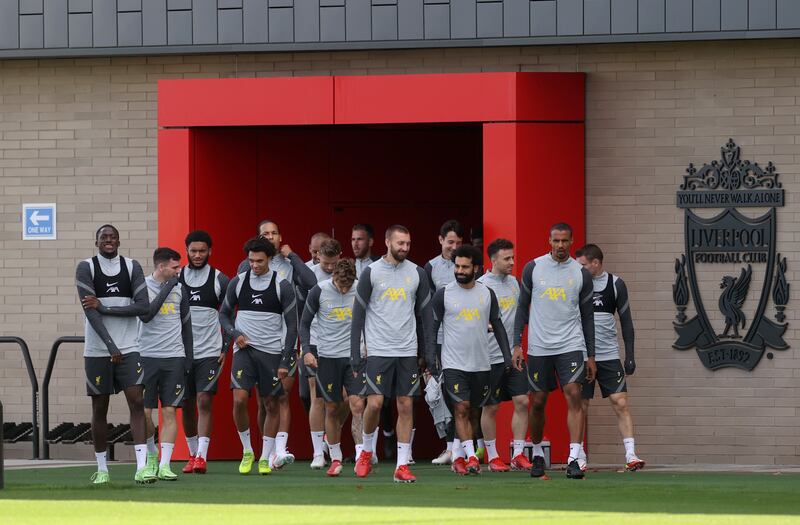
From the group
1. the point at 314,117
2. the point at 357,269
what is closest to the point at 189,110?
the point at 314,117

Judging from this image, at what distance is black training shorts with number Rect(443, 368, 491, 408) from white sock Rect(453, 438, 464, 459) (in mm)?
430

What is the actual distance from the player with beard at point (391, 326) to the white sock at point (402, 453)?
153 mm

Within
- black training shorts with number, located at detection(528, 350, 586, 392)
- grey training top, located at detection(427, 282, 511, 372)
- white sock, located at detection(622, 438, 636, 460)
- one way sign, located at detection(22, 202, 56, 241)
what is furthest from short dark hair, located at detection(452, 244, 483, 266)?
one way sign, located at detection(22, 202, 56, 241)

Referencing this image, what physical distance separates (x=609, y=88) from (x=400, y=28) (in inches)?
84.7

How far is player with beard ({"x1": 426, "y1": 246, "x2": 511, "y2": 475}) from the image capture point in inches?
555

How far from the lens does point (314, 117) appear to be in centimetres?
1697

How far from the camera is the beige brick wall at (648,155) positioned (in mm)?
16359

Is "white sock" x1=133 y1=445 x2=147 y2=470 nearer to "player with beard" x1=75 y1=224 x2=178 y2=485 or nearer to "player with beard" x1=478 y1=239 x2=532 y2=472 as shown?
"player with beard" x1=75 y1=224 x2=178 y2=485

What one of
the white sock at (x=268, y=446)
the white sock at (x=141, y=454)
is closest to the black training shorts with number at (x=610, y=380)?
the white sock at (x=268, y=446)

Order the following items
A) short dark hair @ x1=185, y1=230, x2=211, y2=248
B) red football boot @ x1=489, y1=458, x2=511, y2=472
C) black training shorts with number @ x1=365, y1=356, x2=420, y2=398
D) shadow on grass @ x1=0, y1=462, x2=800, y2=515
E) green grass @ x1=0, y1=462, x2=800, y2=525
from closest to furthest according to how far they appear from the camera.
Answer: green grass @ x1=0, y1=462, x2=800, y2=525
shadow on grass @ x1=0, y1=462, x2=800, y2=515
black training shorts with number @ x1=365, y1=356, x2=420, y2=398
red football boot @ x1=489, y1=458, x2=511, y2=472
short dark hair @ x1=185, y1=230, x2=211, y2=248

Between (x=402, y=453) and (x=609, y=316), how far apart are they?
8.90ft

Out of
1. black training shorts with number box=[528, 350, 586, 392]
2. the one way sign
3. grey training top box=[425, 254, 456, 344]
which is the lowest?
black training shorts with number box=[528, 350, 586, 392]

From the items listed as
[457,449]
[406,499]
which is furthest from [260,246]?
[406,499]

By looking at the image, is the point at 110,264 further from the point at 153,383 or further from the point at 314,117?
the point at 314,117
